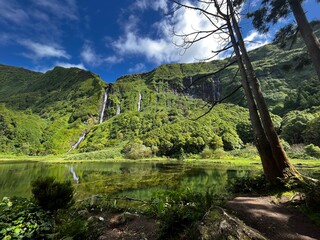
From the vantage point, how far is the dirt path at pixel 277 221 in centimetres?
511

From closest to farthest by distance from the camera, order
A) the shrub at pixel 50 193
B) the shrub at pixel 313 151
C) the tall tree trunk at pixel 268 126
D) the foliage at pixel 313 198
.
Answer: the foliage at pixel 313 198 < the shrub at pixel 50 193 < the tall tree trunk at pixel 268 126 < the shrub at pixel 313 151

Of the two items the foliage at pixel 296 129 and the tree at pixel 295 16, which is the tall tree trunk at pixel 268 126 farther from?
the foliage at pixel 296 129

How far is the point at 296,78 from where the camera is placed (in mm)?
188125

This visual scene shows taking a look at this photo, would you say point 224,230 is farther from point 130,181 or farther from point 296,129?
point 296,129

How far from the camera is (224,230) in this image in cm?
398

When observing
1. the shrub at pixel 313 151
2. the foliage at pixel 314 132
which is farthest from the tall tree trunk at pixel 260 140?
the foliage at pixel 314 132

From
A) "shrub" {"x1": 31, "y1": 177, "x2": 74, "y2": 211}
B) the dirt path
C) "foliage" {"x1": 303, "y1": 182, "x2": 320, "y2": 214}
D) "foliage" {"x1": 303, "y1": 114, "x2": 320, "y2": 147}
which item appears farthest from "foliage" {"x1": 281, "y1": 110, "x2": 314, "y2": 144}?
"shrub" {"x1": 31, "y1": 177, "x2": 74, "y2": 211}

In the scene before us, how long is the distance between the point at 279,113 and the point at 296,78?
58142 mm

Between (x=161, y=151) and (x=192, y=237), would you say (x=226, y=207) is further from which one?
(x=161, y=151)

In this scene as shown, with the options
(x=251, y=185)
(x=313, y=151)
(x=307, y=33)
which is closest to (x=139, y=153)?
(x=313, y=151)

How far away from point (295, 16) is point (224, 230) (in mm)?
11934

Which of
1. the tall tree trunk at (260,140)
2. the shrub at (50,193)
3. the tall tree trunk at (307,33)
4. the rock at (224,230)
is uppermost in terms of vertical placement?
the tall tree trunk at (307,33)

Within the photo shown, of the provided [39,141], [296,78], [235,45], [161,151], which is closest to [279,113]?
[296,78]

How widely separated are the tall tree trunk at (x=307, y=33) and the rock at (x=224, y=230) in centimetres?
985
